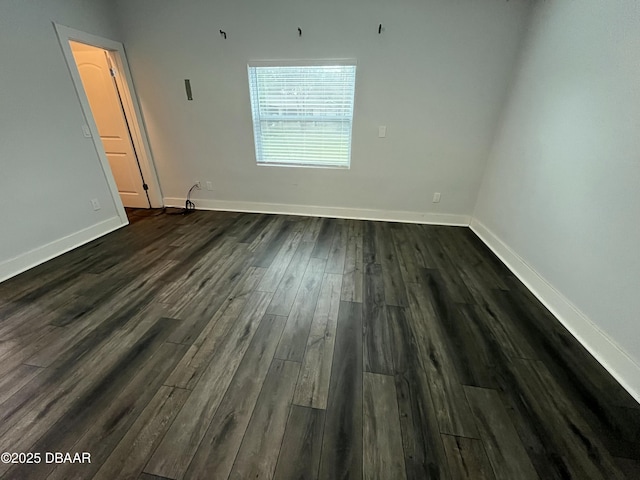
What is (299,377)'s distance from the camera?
55.6 inches

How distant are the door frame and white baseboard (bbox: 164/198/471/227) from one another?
1.42 feet

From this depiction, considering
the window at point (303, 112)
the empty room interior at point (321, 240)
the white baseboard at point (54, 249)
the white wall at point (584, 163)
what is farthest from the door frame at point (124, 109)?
the white wall at point (584, 163)

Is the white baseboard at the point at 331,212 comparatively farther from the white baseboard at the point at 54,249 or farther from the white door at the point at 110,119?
the white baseboard at the point at 54,249

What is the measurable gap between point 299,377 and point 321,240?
1.74m

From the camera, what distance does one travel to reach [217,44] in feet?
9.82

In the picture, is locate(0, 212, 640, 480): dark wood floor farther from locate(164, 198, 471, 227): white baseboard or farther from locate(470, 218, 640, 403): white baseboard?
locate(164, 198, 471, 227): white baseboard

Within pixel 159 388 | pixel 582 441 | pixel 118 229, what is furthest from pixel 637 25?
pixel 118 229

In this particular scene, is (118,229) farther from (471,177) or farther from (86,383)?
(471,177)

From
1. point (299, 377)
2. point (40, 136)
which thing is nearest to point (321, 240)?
point (299, 377)

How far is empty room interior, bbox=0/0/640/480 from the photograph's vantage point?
3.84 feet

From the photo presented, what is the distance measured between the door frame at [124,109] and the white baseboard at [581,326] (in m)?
4.56

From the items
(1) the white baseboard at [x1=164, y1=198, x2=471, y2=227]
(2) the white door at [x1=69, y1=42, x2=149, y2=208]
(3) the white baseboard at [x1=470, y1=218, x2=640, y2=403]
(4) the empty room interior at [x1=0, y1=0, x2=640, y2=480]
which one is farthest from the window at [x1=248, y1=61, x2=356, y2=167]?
(3) the white baseboard at [x1=470, y1=218, x2=640, y2=403]

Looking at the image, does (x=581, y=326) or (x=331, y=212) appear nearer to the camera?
(x=581, y=326)

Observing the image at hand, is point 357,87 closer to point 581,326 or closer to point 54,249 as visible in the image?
point 581,326
